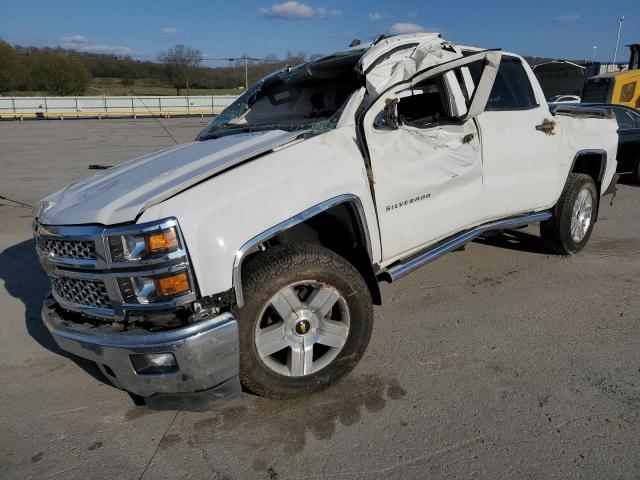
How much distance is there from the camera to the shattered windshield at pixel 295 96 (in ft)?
13.1

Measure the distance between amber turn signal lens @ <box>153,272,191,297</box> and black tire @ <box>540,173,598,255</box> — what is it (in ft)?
12.9

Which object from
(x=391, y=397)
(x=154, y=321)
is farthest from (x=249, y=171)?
(x=391, y=397)

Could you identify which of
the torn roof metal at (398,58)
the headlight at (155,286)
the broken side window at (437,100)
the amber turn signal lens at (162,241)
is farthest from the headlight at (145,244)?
the broken side window at (437,100)

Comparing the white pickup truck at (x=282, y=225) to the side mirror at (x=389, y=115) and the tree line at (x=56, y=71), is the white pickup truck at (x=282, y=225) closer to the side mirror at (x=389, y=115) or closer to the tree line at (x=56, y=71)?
the side mirror at (x=389, y=115)

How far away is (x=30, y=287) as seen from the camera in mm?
4832

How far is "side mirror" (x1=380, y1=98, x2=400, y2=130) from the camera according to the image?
3.23 m

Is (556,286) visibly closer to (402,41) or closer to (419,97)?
(419,97)

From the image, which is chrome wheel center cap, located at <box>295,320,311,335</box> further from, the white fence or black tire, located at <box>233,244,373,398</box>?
the white fence

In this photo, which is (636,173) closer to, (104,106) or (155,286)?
(155,286)

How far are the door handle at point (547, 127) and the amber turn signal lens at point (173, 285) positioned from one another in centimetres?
349

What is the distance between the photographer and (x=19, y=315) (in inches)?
168

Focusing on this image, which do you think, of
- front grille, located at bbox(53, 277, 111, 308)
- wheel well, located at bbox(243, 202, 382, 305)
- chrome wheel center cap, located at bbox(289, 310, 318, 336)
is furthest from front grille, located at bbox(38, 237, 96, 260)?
chrome wheel center cap, located at bbox(289, 310, 318, 336)

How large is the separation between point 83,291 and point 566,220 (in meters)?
4.40

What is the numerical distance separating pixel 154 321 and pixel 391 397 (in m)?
1.43
